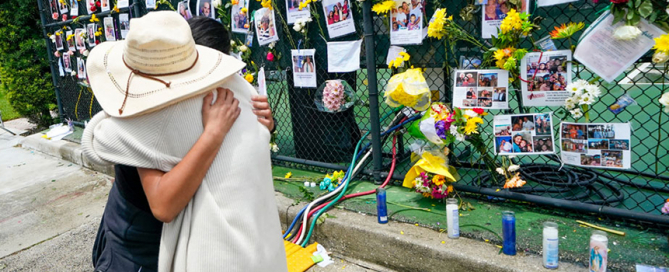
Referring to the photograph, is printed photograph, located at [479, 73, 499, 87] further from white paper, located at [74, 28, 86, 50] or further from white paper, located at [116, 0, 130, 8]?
white paper, located at [74, 28, 86, 50]

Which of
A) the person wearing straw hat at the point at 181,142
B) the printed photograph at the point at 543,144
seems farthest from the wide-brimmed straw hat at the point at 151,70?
the printed photograph at the point at 543,144

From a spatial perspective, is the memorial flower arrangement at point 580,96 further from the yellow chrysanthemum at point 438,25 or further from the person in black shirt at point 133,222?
the person in black shirt at point 133,222

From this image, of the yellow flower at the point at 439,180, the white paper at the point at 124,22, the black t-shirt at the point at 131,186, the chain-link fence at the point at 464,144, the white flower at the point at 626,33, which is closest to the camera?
the black t-shirt at the point at 131,186

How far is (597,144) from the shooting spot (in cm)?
273

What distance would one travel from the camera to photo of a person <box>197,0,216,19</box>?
4652 mm

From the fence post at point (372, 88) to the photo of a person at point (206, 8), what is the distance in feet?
6.28

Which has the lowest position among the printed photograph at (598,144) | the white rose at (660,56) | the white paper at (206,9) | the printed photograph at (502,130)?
the printed photograph at (598,144)

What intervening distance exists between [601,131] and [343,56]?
198 centimetres

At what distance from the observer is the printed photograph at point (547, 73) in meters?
2.76

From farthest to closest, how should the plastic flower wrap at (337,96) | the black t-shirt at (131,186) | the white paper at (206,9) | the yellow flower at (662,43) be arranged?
the white paper at (206,9)
the plastic flower wrap at (337,96)
the yellow flower at (662,43)
the black t-shirt at (131,186)

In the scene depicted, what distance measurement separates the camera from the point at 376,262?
3.06m

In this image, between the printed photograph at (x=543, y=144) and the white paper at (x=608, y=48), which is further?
the printed photograph at (x=543, y=144)

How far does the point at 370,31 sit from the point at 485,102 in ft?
3.42

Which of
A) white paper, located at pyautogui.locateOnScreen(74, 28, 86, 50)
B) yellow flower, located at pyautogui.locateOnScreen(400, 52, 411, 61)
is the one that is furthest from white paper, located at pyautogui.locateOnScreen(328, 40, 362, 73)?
white paper, located at pyautogui.locateOnScreen(74, 28, 86, 50)
